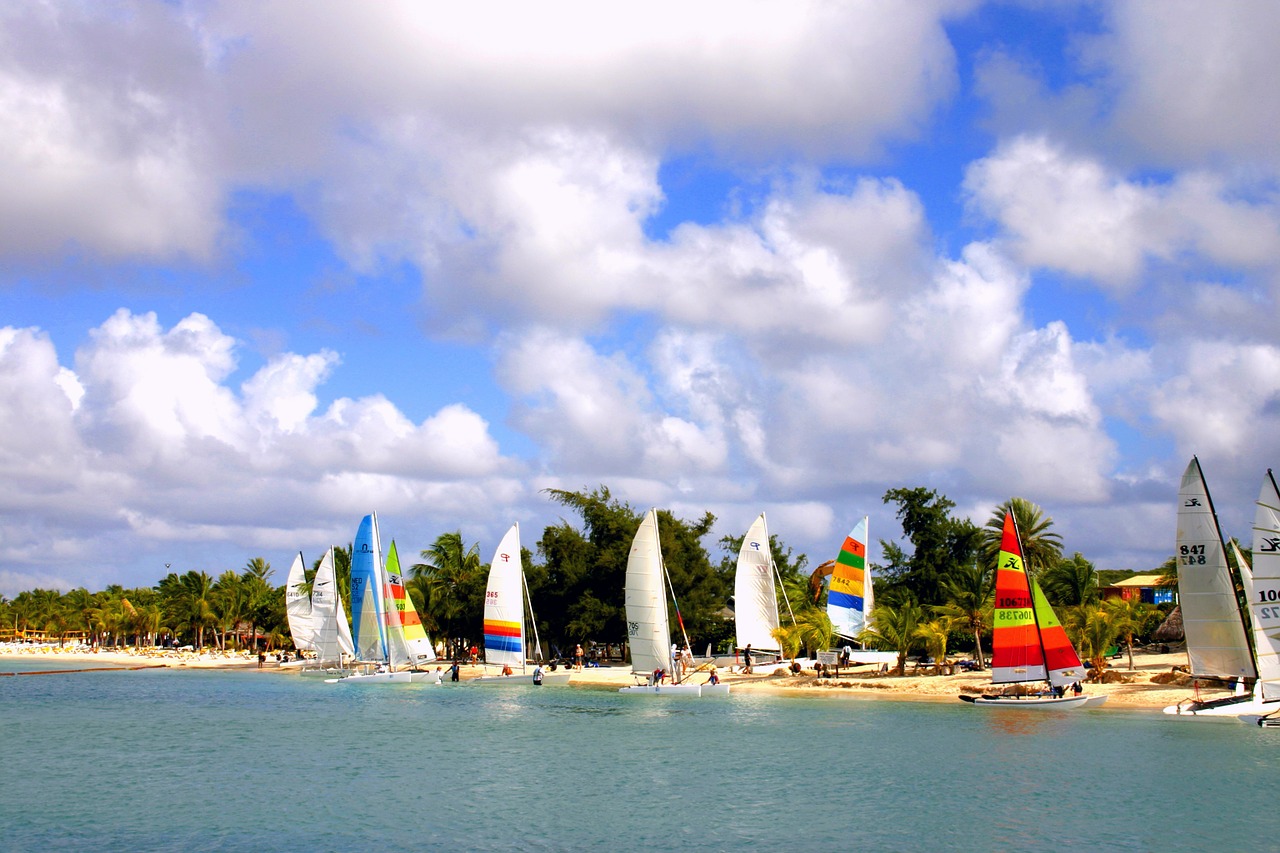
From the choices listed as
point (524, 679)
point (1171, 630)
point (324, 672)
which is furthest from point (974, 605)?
point (324, 672)

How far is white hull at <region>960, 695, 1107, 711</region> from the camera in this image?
47.6 meters

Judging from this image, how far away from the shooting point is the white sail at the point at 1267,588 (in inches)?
1510

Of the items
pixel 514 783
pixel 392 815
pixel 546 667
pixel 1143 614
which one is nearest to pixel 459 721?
pixel 514 783

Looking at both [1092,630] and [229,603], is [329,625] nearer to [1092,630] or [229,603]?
[229,603]

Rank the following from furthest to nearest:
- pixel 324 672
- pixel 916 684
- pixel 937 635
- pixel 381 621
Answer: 1. pixel 324 672
2. pixel 381 621
3. pixel 937 635
4. pixel 916 684

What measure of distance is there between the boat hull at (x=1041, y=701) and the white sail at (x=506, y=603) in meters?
31.6

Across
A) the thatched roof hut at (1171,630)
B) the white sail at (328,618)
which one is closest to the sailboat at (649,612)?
the thatched roof hut at (1171,630)

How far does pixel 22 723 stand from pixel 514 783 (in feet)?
101

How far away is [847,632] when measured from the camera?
66.0 metres

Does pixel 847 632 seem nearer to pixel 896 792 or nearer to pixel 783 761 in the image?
pixel 783 761

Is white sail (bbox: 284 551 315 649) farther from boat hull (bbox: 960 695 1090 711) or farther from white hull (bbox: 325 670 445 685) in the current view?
boat hull (bbox: 960 695 1090 711)

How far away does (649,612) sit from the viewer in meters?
60.5

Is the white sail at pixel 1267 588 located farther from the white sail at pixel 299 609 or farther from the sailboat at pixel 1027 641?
the white sail at pixel 299 609

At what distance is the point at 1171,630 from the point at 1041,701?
24095 mm
